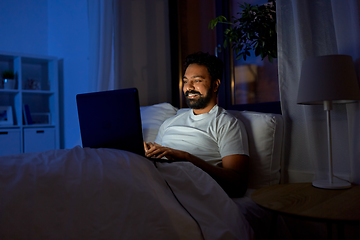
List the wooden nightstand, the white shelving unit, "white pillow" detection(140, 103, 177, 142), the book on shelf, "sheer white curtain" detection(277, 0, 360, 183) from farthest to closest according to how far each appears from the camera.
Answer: the book on shelf, the white shelving unit, "white pillow" detection(140, 103, 177, 142), "sheer white curtain" detection(277, 0, 360, 183), the wooden nightstand

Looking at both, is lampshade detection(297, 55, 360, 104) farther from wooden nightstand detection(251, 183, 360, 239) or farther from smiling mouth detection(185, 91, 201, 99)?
smiling mouth detection(185, 91, 201, 99)

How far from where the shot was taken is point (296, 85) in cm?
154

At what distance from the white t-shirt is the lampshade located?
0.40 meters

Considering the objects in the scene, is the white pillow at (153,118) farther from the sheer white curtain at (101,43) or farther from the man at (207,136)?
the sheer white curtain at (101,43)

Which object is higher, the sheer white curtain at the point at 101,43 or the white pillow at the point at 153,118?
the sheer white curtain at the point at 101,43

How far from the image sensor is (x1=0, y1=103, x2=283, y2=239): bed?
77 cm

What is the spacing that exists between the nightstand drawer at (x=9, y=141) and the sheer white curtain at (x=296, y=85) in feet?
9.13

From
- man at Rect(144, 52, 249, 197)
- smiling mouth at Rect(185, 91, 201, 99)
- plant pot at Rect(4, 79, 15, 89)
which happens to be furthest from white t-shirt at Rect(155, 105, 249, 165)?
plant pot at Rect(4, 79, 15, 89)

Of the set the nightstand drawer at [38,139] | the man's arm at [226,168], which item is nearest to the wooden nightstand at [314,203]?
the man's arm at [226,168]

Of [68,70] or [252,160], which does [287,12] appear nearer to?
[252,160]

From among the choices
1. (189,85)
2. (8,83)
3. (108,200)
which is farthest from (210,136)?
(8,83)

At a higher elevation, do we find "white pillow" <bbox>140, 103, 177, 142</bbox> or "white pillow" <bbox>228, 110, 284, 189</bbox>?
"white pillow" <bbox>140, 103, 177, 142</bbox>

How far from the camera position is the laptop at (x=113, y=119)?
3.72ft

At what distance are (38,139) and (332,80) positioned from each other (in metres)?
3.09
